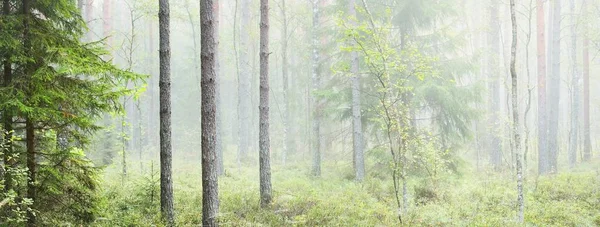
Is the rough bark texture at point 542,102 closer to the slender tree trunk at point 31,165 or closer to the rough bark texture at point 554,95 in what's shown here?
the rough bark texture at point 554,95

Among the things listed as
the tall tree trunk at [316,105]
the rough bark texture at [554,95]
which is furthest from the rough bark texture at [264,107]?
the rough bark texture at [554,95]

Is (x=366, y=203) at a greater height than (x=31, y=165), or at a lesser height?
lesser

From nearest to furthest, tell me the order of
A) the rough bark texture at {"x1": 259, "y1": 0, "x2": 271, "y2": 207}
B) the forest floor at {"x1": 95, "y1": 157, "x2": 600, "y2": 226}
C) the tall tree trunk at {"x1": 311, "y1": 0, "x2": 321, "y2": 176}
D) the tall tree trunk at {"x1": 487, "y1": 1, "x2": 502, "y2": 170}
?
the forest floor at {"x1": 95, "y1": 157, "x2": 600, "y2": 226} < the rough bark texture at {"x1": 259, "y1": 0, "x2": 271, "y2": 207} < the tall tree trunk at {"x1": 311, "y1": 0, "x2": 321, "y2": 176} < the tall tree trunk at {"x1": 487, "y1": 1, "x2": 502, "y2": 170}

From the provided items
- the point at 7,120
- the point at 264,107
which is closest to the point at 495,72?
the point at 264,107

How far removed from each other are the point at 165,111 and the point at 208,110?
4.17 ft

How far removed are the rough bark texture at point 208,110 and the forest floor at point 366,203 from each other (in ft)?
2.18

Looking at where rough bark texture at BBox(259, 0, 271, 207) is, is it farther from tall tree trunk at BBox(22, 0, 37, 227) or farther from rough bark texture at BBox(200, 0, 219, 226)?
tall tree trunk at BBox(22, 0, 37, 227)

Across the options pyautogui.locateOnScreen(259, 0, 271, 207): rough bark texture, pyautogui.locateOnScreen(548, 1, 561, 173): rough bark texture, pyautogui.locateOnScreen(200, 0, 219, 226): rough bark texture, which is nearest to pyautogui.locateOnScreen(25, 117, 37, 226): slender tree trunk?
pyautogui.locateOnScreen(200, 0, 219, 226): rough bark texture

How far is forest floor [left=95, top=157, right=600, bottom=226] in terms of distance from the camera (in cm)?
941

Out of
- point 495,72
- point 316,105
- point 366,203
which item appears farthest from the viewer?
point 495,72

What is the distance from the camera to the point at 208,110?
8.13 meters

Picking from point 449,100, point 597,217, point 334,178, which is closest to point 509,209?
point 597,217

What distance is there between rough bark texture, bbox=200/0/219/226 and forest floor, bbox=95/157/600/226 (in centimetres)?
66

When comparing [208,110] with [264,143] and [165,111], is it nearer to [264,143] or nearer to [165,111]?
[165,111]
